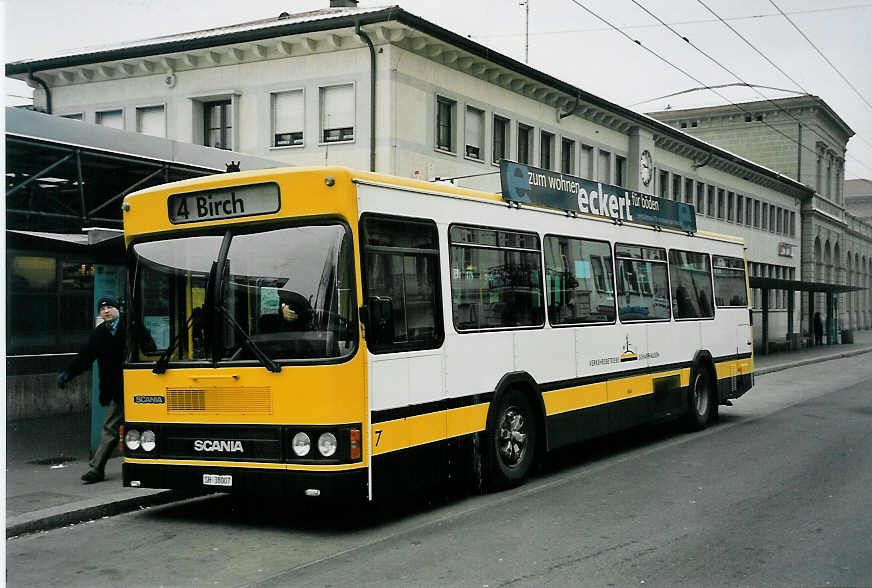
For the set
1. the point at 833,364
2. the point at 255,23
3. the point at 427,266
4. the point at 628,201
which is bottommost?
the point at 833,364

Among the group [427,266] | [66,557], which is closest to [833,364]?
[427,266]

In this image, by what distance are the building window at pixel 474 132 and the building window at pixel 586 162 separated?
6630 millimetres

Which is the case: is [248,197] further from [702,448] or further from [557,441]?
[702,448]

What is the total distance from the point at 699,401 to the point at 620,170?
2340 cm

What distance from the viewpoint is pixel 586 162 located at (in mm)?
34469

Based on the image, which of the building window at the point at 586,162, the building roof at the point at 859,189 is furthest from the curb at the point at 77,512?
the building roof at the point at 859,189

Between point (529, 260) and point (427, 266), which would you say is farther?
point (529, 260)

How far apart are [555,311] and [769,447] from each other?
12.5 ft

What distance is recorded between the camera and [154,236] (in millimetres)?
8867

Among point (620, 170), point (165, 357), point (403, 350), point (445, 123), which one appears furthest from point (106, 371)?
point (620, 170)

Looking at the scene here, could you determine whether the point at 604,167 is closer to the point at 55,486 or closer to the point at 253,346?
the point at 55,486

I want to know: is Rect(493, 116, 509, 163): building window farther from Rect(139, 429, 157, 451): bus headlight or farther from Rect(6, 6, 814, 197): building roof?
Rect(139, 429, 157, 451): bus headlight

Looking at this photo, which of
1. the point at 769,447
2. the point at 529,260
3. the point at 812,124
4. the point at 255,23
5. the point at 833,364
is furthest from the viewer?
the point at 812,124

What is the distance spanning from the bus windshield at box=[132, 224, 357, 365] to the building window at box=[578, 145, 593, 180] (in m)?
26.4
